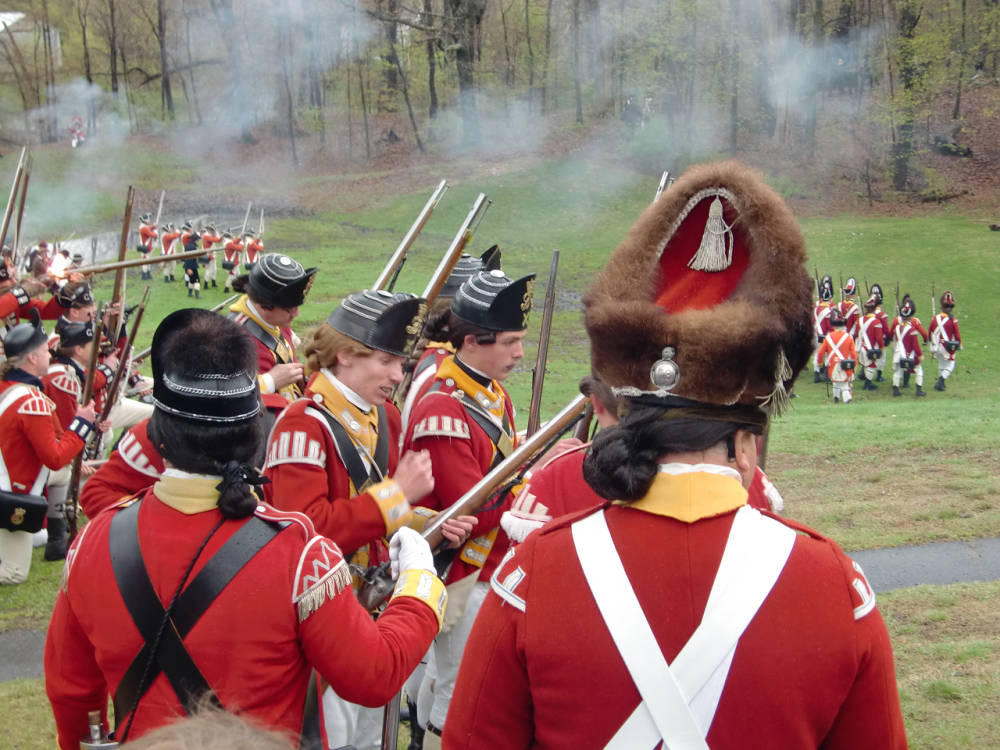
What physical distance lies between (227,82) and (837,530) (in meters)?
42.7

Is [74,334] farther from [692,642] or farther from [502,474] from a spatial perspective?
[692,642]

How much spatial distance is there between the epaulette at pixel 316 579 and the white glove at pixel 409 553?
0.98 ft

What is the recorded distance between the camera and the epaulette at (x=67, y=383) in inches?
288

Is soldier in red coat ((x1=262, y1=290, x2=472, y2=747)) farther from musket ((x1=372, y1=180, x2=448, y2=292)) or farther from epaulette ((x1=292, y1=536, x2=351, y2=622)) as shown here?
musket ((x1=372, y1=180, x2=448, y2=292))

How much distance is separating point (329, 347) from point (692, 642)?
2.35m

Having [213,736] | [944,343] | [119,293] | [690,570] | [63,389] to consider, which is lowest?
[944,343]

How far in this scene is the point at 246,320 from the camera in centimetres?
571

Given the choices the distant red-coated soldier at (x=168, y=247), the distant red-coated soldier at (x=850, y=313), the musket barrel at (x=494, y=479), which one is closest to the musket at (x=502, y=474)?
the musket barrel at (x=494, y=479)

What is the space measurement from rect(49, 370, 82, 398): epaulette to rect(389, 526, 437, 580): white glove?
552 centimetres

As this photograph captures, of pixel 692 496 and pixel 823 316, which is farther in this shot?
pixel 823 316

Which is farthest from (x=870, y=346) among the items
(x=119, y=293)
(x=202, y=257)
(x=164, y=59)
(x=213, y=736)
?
(x=164, y=59)

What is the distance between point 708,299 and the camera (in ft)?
6.16

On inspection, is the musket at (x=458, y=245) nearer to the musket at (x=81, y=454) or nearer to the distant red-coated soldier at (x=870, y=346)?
the musket at (x=81, y=454)

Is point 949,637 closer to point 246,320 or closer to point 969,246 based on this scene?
point 246,320
